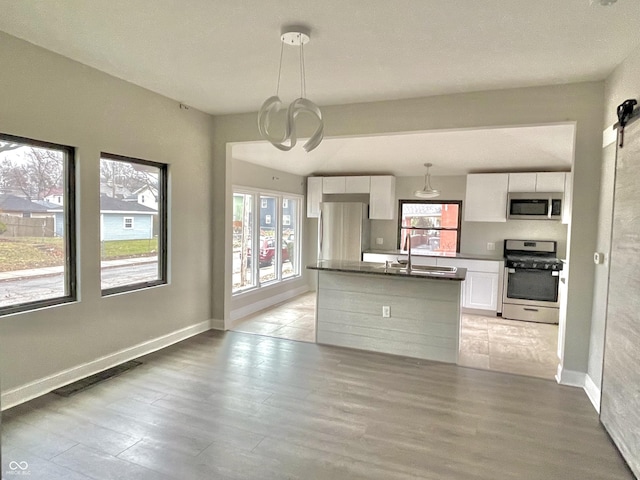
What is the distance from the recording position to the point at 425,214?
696 cm

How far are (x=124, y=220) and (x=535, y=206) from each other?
547 cm

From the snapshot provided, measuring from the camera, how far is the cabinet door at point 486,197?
6051 millimetres

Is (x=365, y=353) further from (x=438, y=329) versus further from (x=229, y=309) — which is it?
(x=229, y=309)

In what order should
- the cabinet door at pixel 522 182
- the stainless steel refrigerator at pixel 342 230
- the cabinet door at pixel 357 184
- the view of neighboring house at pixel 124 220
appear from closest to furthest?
1. the view of neighboring house at pixel 124 220
2. the cabinet door at pixel 522 182
3. the stainless steel refrigerator at pixel 342 230
4. the cabinet door at pixel 357 184

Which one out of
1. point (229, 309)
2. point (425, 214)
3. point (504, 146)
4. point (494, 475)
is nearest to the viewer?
point (494, 475)

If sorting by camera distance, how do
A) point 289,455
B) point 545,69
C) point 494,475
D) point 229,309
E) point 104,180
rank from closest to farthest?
point 494,475
point 289,455
point 545,69
point 104,180
point 229,309

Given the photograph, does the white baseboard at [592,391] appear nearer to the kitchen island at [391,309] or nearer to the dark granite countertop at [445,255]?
the kitchen island at [391,309]

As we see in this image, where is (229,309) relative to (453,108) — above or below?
below

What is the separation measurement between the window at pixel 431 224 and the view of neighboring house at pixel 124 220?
420 centimetres

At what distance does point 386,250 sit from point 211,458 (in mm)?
5126

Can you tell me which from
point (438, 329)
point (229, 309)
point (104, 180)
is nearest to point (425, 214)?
point (438, 329)

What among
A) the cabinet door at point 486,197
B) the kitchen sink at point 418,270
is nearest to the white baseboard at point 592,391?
the kitchen sink at point 418,270

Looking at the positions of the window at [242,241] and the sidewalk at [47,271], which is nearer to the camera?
the sidewalk at [47,271]

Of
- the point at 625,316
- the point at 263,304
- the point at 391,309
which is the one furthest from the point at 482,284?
the point at 625,316
